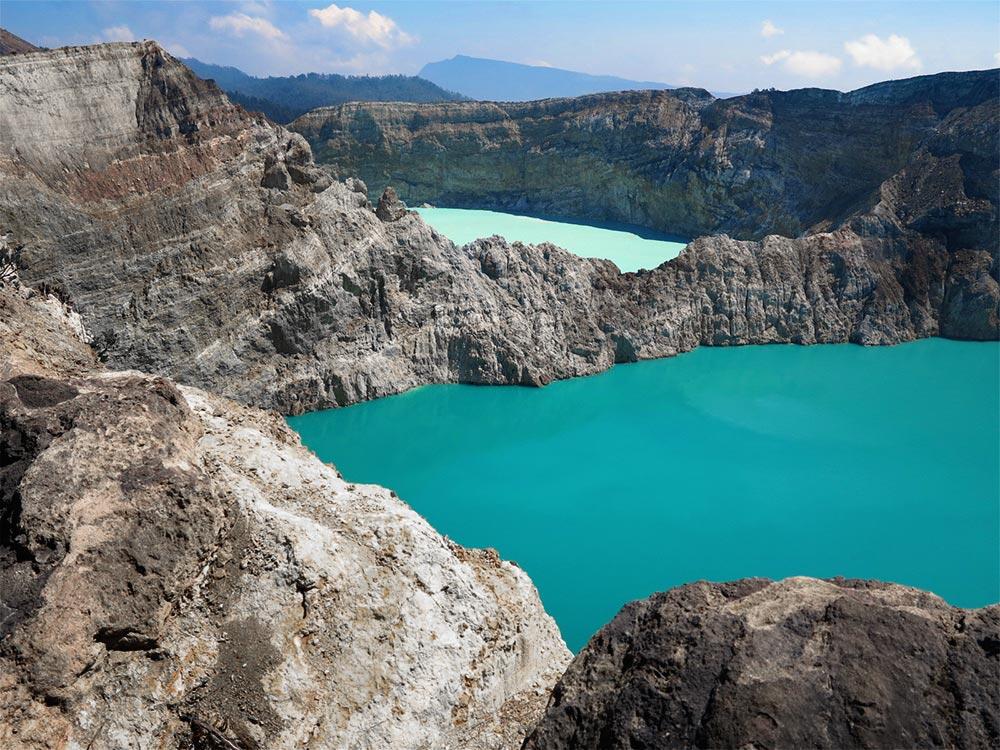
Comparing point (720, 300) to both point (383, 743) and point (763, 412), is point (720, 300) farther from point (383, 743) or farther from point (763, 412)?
point (383, 743)

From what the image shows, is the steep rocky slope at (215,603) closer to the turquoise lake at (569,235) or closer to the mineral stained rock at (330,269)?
the mineral stained rock at (330,269)

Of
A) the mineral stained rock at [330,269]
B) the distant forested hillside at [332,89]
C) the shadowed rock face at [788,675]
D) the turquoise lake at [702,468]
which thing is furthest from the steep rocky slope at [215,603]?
the distant forested hillside at [332,89]

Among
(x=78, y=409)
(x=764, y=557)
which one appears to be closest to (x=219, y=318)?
(x=78, y=409)

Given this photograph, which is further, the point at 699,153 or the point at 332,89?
the point at 332,89

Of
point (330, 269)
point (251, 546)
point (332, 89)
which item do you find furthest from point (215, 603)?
point (332, 89)

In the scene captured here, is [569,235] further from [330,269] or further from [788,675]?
[788,675]

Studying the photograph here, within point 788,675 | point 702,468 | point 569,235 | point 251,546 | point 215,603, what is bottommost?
point 702,468
